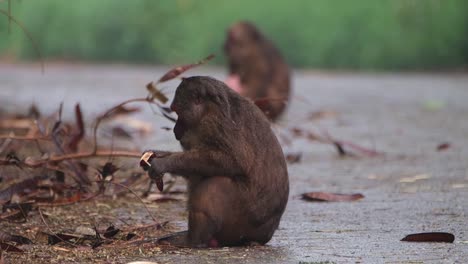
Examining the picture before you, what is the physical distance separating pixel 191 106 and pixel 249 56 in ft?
27.3

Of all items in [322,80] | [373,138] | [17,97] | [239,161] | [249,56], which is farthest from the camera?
[322,80]

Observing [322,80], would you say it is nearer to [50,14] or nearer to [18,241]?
[50,14]

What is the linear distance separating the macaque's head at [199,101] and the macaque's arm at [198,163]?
0.60ft

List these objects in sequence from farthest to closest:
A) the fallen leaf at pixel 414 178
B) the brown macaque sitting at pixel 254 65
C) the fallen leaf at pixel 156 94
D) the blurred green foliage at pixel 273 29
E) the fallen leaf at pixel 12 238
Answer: the blurred green foliage at pixel 273 29 < the brown macaque sitting at pixel 254 65 < the fallen leaf at pixel 414 178 < the fallen leaf at pixel 156 94 < the fallen leaf at pixel 12 238

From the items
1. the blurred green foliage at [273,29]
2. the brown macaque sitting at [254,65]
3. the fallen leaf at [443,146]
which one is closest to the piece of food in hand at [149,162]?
the fallen leaf at [443,146]

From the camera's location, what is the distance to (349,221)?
6277 mm

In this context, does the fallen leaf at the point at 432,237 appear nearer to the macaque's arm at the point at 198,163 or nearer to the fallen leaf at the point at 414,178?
the macaque's arm at the point at 198,163

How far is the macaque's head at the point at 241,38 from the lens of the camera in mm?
13758

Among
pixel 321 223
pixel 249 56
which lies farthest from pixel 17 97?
pixel 321 223

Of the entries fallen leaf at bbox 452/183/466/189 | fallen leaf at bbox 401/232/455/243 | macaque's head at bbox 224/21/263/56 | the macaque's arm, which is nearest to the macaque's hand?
the macaque's arm

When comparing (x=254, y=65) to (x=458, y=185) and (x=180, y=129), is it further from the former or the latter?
(x=180, y=129)

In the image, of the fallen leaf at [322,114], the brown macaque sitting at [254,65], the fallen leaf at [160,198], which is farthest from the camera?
the fallen leaf at [322,114]

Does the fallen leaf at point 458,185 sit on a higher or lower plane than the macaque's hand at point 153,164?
lower

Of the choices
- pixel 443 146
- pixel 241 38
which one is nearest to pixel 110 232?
pixel 443 146
